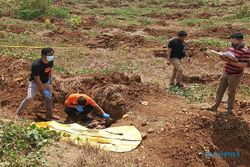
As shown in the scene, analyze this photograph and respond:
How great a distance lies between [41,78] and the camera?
805 centimetres

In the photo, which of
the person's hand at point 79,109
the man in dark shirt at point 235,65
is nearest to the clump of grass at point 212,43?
the man in dark shirt at point 235,65

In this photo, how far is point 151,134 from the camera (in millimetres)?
7438

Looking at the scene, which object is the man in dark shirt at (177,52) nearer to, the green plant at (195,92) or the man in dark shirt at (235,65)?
the green plant at (195,92)

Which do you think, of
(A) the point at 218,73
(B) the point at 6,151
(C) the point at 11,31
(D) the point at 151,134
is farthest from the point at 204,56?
(B) the point at 6,151

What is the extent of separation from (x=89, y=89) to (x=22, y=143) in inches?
154

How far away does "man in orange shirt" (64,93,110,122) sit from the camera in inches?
325

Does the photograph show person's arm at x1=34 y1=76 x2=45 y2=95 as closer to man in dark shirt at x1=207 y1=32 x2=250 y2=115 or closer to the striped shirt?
man in dark shirt at x1=207 y1=32 x2=250 y2=115

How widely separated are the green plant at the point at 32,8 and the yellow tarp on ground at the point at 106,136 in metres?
14.2

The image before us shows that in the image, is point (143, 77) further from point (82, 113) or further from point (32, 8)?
point (32, 8)

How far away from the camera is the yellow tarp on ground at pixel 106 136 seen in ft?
22.4

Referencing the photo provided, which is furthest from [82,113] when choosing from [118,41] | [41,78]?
[118,41]

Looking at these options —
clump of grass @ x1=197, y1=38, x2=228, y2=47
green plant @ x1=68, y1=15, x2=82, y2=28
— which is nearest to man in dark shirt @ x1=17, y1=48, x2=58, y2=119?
clump of grass @ x1=197, y1=38, x2=228, y2=47

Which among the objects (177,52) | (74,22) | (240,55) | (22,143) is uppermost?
(240,55)

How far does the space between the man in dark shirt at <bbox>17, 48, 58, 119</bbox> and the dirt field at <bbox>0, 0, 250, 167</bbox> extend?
480 millimetres
